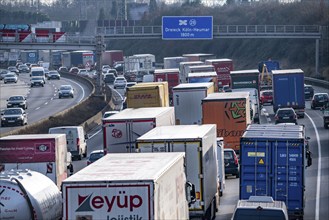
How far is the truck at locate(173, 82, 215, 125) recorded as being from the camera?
44750 mm

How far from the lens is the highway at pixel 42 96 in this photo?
240ft

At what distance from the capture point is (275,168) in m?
27.1

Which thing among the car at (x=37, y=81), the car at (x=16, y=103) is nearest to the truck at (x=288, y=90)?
the car at (x=16, y=103)

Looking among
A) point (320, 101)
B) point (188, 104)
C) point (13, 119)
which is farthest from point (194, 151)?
point (320, 101)

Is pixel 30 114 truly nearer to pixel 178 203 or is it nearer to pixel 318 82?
pixel 318 82

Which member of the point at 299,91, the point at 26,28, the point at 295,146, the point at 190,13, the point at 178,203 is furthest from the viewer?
the point at 190,13

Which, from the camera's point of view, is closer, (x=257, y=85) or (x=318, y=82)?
(x=257, y=85)

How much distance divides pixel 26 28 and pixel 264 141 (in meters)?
58.2

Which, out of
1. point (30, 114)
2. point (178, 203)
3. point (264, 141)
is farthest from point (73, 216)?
point (30, 114)

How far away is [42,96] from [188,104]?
164 feet

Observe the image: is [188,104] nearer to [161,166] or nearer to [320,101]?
[320,101]

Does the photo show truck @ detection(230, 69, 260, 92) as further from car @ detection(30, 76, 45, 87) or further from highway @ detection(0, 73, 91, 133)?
car @ detection(30, 76, 45, 87)

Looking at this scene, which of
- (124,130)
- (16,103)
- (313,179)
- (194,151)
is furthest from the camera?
(16,103)

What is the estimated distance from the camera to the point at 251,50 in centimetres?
13138
